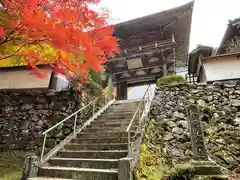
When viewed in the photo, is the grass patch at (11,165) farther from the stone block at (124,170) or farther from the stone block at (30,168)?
the stone block at (124,170)

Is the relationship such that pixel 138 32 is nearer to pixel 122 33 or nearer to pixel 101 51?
pixel 122 33

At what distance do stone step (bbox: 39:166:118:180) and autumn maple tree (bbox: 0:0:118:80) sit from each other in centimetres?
499

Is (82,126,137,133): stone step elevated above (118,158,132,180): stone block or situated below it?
above

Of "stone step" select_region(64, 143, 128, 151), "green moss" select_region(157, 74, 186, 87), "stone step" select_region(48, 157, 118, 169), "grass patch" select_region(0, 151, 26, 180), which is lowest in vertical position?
"grass patch" select_region(0, 151, 26, 180)

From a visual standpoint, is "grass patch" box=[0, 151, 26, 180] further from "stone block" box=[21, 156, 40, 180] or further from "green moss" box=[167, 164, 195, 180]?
"green moss" box=[167, 164, 195, 180]

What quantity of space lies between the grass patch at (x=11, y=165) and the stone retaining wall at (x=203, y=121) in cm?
499

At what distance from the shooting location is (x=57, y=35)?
7.42 metres

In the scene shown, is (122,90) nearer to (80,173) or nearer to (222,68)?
(222,68)

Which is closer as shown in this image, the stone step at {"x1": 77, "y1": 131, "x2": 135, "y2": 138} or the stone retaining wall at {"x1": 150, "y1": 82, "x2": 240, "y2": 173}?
the stone step at {"x1": 77, "y1": 131, "x2": 135, "y2": 138}

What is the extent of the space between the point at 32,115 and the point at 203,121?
8073mm

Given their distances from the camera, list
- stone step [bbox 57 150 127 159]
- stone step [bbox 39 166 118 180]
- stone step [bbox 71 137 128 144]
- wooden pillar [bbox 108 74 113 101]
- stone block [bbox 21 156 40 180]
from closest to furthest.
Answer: stone step [bbox 39 166 118 180] → stone block [bbox 21 156 40 180] → stone step [bbox 57 150 127 159] → stone step [bbox 71 137 128 144] → wooden pillar [bbox 108 74 113 101]

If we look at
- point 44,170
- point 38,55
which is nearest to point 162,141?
point 44,170

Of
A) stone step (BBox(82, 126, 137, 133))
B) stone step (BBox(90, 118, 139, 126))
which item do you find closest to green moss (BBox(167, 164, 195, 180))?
stone step (BBox(82, 126, 137, 133))

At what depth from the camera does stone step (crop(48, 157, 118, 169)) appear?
4.64m
